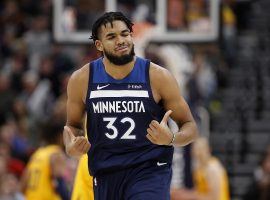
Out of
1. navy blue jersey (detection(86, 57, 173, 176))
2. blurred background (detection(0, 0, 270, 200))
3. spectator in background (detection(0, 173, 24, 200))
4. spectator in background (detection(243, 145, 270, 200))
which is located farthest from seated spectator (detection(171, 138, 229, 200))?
navy blue jersey (detection(86, 57, 173, 176))

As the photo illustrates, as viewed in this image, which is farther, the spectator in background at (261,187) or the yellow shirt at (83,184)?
the spectator in background at (261,187)

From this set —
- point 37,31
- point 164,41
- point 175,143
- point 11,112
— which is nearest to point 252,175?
point 164,41

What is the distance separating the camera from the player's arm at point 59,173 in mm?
9828

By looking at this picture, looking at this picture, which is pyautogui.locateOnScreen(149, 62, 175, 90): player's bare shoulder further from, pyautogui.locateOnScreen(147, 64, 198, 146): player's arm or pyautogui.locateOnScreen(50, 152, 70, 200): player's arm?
pyautogui.locateOnScreen(50, 152, 70, 200): player's arm

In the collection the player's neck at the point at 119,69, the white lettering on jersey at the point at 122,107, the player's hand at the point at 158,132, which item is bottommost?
the player's hand at the point at 158,132

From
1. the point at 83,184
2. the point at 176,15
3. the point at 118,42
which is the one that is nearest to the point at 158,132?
the point at 118,42

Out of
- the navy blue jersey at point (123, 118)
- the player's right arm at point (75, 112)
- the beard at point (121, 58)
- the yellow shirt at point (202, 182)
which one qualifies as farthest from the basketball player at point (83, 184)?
the yellow shirt at point (202, 182)

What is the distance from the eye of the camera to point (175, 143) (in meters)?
6.95

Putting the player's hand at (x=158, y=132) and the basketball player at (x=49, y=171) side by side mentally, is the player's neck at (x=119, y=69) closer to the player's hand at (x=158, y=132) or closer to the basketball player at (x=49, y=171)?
the player's hand at (x=158, y=132)

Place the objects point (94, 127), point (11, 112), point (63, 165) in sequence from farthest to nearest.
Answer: point (11, 112)
point (63, 165)
point (94, 127)

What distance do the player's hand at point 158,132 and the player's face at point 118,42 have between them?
543 millimetres

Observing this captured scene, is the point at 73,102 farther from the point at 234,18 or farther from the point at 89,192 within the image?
the point at 234,18

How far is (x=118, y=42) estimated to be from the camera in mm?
6957

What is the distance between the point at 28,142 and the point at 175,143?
9.97 metres
